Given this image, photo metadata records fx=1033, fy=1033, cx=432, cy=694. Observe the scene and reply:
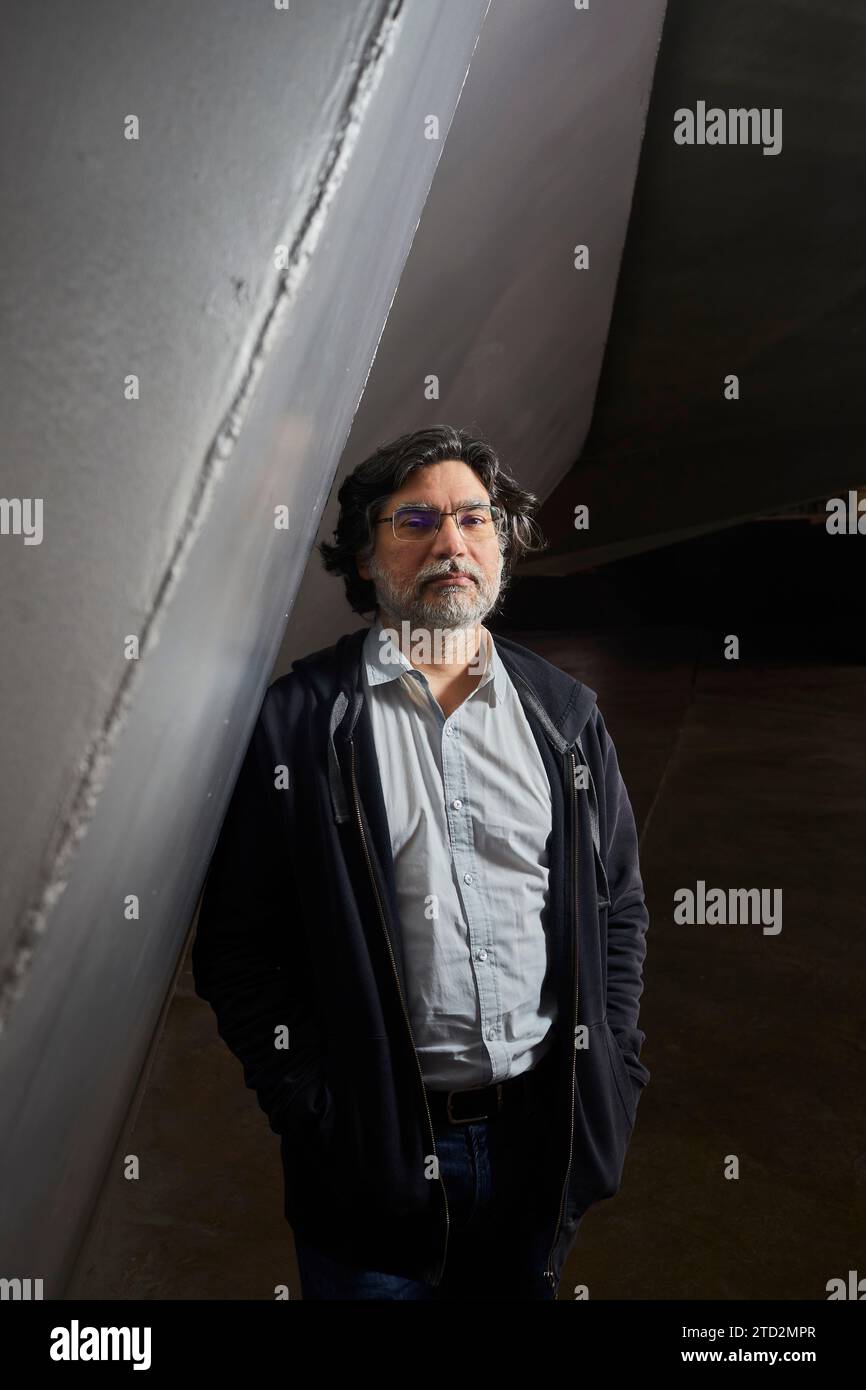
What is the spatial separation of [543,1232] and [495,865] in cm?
48

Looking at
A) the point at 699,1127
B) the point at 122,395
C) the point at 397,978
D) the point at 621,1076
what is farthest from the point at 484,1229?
the point at 699,1127

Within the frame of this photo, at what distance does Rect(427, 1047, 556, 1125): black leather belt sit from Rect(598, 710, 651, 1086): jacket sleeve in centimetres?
20

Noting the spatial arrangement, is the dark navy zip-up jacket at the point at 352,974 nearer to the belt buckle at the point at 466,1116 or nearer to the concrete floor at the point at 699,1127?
the belt buckle at the point at 466,1116

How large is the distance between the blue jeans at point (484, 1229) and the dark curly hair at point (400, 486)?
72cm

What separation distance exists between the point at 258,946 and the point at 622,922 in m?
0.51

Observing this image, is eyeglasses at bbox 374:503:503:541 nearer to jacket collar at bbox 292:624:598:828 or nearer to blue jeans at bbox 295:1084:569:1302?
jacket collar at bbox 292:624:598:828

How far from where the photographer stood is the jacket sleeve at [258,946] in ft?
4.16

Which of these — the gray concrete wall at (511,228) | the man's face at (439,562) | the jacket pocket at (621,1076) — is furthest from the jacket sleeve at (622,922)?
the gray concrete wall at (511,228)

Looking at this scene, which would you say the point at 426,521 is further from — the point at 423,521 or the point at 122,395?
the point at 122,395

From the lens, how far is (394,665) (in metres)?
1.32

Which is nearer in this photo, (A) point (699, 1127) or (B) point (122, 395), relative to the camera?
(B) point (122, 395)

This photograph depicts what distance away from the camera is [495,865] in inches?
50.3

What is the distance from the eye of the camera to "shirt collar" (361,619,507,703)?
132cm

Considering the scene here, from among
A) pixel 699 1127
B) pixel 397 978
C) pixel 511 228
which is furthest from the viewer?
pixel 511 228
